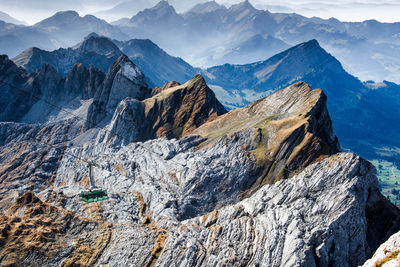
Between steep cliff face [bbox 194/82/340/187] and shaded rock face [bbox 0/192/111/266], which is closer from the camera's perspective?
shaded rock face [bbox 0/192/111/266]

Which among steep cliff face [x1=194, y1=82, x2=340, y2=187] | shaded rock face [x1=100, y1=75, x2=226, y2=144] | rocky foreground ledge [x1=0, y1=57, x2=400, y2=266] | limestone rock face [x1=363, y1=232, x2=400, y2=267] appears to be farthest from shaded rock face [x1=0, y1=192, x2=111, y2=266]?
shaded rock face [x1=100, y1=75, x2=226, y2=144]

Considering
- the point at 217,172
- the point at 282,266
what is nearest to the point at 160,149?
the point at 217,172

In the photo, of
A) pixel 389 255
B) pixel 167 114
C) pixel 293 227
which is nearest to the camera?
pixel 389 255

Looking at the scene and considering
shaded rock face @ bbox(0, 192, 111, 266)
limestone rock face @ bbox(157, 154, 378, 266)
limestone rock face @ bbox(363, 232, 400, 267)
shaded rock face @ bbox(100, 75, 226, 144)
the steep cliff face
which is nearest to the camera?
limestone rock face @ bbox(363, 232, 400, 267)

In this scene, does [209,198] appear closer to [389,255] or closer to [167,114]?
[389,255]

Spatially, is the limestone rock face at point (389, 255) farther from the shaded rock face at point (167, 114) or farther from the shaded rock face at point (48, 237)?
the shaded rock face at point (167, 114)

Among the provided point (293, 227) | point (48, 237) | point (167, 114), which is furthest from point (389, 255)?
point (167, 114)

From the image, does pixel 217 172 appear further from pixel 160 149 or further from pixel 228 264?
pixel 228 264

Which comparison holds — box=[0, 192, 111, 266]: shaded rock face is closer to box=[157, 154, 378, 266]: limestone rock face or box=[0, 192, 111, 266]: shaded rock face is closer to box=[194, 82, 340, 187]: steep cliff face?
box=[157, 154, 378, 266]: limestone rock face

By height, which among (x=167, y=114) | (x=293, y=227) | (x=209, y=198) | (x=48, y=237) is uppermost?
(x=167, y=114)
